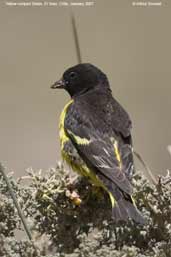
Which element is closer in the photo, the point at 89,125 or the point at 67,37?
the point at 89,125

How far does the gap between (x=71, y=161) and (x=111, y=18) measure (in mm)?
6020

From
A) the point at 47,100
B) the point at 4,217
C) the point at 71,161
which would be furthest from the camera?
the point at 47,100

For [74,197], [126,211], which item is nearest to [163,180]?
[126,211]

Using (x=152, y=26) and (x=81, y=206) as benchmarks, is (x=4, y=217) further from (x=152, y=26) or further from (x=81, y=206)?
(x=152, y=26)

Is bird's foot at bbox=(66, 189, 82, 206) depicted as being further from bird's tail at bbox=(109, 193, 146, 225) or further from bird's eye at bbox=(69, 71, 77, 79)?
bird's eye at bbox=(69, 71, 77, 79)

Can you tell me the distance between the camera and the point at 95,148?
4.87 meters

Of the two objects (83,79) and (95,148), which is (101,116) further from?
(83,79)

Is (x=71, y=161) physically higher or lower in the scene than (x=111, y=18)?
lower

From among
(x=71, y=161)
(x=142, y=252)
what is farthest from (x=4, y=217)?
(x=71, y=161)

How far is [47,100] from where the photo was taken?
9.78 meters

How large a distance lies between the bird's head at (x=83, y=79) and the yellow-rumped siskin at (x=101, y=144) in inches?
6.3

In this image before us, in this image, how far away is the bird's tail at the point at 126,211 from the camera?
12.7 ft

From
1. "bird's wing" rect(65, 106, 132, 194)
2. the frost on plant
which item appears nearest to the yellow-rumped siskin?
"bird's wing" rect(65, 106, 132, 194)

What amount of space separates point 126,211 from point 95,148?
0.90 meters
